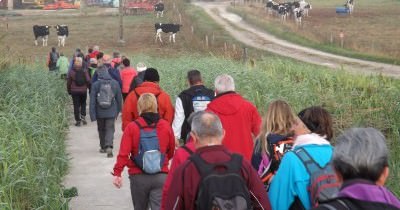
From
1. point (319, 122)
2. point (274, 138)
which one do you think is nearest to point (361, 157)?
point (319, 122)

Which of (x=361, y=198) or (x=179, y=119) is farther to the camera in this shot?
(x=179, y=119)

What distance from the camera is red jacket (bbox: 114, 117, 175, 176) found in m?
6.34

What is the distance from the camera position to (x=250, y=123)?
22.3 feet

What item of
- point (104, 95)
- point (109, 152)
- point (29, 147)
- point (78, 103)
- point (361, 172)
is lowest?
point (109, 152)

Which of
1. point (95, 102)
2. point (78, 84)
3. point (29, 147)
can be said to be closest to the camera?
point (29, 147)

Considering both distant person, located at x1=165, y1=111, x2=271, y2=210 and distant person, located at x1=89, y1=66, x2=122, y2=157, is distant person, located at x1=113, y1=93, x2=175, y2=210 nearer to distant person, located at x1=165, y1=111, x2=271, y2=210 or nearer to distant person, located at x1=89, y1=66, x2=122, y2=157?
distant person, located at x1=165, y1=111, x2=271, y2=210

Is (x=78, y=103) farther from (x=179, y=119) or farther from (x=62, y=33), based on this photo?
(x=62, y=33)

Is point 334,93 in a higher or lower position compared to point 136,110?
lower

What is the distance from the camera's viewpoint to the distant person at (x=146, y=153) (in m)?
6.36

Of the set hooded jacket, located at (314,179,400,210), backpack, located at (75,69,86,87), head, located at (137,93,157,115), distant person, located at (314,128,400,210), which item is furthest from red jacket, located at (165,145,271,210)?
backpack, located at (75,69,86,87)

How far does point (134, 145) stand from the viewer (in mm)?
6371

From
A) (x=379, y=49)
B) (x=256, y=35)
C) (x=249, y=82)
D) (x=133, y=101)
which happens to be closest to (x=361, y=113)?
(x=249, y=82)

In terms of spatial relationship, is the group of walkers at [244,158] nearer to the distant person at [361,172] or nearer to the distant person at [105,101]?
the distant person at [361,172]

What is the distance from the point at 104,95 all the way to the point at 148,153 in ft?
16.4
